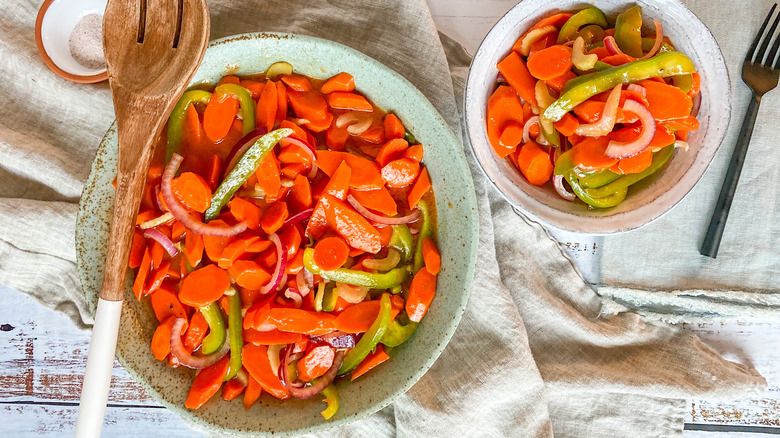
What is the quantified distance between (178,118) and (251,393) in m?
1.00

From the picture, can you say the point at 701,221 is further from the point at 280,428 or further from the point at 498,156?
the point at 280,428

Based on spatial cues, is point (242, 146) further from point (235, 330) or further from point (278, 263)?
point (235, 330)

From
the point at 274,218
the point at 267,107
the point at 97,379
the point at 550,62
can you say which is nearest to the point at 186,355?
the point at 97,379

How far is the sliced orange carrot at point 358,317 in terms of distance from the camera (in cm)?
210

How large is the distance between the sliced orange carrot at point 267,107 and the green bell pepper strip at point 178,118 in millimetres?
192

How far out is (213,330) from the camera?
213 centimetres

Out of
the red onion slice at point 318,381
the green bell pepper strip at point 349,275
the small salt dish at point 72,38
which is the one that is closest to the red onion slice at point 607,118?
the green bell pepper strip at point 349,275

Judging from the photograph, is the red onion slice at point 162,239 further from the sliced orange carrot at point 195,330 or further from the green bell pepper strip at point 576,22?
the green bell pepper strip at point 576,22

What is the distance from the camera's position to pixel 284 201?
2.18 m

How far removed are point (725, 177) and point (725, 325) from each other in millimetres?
653

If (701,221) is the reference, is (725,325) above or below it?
below

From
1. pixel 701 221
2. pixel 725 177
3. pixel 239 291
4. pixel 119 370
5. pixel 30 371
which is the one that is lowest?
pixel 30 371

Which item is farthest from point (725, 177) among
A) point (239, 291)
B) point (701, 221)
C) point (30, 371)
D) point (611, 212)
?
point (30, 371)

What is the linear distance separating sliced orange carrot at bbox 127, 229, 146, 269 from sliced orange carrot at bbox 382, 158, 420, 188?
2.87 feet
